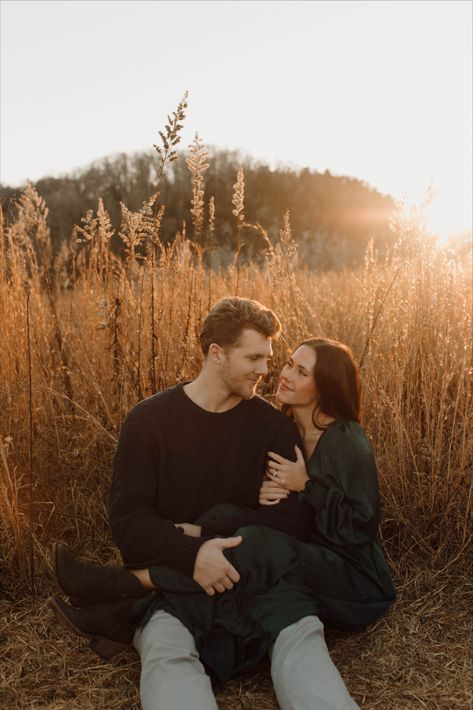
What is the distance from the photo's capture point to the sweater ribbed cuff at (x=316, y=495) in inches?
99.3

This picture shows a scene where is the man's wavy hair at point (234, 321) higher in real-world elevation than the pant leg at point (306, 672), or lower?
higher

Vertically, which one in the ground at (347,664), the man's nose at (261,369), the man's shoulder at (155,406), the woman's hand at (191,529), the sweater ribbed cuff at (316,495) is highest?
the man's nose at (261,369)

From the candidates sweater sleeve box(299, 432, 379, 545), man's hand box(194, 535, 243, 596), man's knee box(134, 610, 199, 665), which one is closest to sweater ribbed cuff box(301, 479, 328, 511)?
sweater sleeve box(299, 432, 379, 545)

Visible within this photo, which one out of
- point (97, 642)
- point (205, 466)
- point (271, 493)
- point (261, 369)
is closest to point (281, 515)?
point (271, 493)

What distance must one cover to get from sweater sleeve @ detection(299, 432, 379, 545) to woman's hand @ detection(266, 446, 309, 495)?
0.03 m

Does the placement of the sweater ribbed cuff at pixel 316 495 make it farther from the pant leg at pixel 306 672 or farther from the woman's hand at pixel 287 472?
the pant leg at pixel 306 672

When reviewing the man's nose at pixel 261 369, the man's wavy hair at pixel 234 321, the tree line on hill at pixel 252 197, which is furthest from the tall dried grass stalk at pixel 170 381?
the tree line on hill at pixel 252 197

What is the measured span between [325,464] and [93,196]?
21082 mm

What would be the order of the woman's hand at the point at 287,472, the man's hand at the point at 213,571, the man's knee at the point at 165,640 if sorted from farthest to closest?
the woman's hand at the point at 287,472
the man's hand at the point at 213,571
the man's knee at the point at 165,640

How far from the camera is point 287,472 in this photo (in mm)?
2545

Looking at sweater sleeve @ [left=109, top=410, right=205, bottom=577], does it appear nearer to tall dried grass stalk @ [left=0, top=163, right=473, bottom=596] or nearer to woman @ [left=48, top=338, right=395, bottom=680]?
woman @ [left=48, top=338, right=395, bottom=680]

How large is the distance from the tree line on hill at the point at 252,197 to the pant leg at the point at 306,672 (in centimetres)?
1313

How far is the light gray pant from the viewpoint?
6.27 ft

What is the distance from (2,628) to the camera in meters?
2.66
